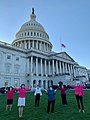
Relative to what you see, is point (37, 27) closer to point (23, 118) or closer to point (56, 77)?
point (56, 77)

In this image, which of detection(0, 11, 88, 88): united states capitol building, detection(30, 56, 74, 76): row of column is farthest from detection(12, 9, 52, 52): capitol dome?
detection(30, 56, 74, 76): row of column

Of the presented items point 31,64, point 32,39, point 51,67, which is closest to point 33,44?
point 32,39

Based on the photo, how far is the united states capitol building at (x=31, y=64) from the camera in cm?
4681


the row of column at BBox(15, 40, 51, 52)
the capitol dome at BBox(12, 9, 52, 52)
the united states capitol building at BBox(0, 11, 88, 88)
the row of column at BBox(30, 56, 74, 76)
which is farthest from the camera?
the capitol dome at BBox(12, 9, 52, 52)

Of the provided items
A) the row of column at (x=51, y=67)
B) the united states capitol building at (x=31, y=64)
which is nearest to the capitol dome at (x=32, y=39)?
the united states capitol building at (x=31, y=64)

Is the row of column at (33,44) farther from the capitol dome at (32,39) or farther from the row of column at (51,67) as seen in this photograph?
the row of column at (51,67)

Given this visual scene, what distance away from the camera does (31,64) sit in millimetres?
52250

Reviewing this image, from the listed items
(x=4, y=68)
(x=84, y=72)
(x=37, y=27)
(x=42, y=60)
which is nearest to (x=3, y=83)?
(x=4, y=68)

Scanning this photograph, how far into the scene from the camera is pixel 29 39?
236 feet

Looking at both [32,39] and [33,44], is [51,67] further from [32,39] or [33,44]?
A: [32,39]

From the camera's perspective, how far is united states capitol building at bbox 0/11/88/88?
46812 millimetres

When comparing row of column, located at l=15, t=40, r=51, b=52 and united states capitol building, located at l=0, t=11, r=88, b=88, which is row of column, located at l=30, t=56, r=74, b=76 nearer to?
united states capitol building, located at l=0, t=11, r=88, b=88

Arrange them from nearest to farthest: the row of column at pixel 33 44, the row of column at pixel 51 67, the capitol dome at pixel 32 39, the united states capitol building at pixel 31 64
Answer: the united states capitol building at pixel 31 64 → the row of column at pixel 51 67 → the row of column at pixel 33 44 → the capitol dome at pixel 32 39

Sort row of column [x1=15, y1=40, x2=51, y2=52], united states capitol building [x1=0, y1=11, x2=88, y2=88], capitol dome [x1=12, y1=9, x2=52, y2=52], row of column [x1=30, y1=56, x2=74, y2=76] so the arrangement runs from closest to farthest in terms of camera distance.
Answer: united states capitol building [x1=0, y1=11, x2=88, y2=88] < row of column [x1=30, y1=56, x2=74, y2=76] < row of column [x1=15, y1=40, x2=51, y2=52] < capitol dome [x1=12, y1=9, x2=52, y2=52]
